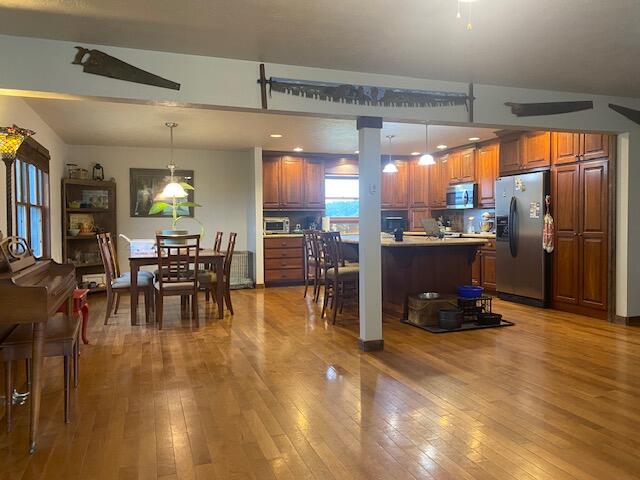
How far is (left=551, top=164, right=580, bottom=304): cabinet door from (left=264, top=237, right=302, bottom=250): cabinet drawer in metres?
4.00

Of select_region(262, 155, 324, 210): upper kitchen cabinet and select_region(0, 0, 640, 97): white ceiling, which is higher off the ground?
select_region(0, 0, 640, 97): white ceiling

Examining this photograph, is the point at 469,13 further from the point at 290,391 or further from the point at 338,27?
the point at 290,391

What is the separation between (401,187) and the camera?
353 inches

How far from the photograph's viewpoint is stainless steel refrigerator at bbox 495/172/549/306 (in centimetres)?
580

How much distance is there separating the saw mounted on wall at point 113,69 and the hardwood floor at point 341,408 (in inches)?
81.4

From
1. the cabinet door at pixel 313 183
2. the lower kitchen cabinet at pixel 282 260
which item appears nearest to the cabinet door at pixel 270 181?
the cabinet door at pixel 313 183

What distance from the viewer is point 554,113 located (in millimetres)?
4598

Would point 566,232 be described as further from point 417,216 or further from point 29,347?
point 29,347

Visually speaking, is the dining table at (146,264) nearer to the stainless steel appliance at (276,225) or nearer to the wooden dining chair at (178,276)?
the wooden dining chair at (178,276)

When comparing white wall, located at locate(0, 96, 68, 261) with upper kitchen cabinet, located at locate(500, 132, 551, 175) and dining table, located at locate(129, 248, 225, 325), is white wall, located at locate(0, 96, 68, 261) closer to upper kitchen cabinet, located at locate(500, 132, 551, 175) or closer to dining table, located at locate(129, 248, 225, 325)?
dining table, located at locate(129, 248, 225, 325)

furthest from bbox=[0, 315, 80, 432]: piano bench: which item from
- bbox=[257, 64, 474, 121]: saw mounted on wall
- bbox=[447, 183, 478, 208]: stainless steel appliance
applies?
bbox=[447, 183, 478, 208]: stainless steel appliance

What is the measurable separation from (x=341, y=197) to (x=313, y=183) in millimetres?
750

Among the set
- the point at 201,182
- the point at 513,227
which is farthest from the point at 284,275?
the point at 513,227

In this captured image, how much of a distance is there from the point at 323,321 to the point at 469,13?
3434mm
